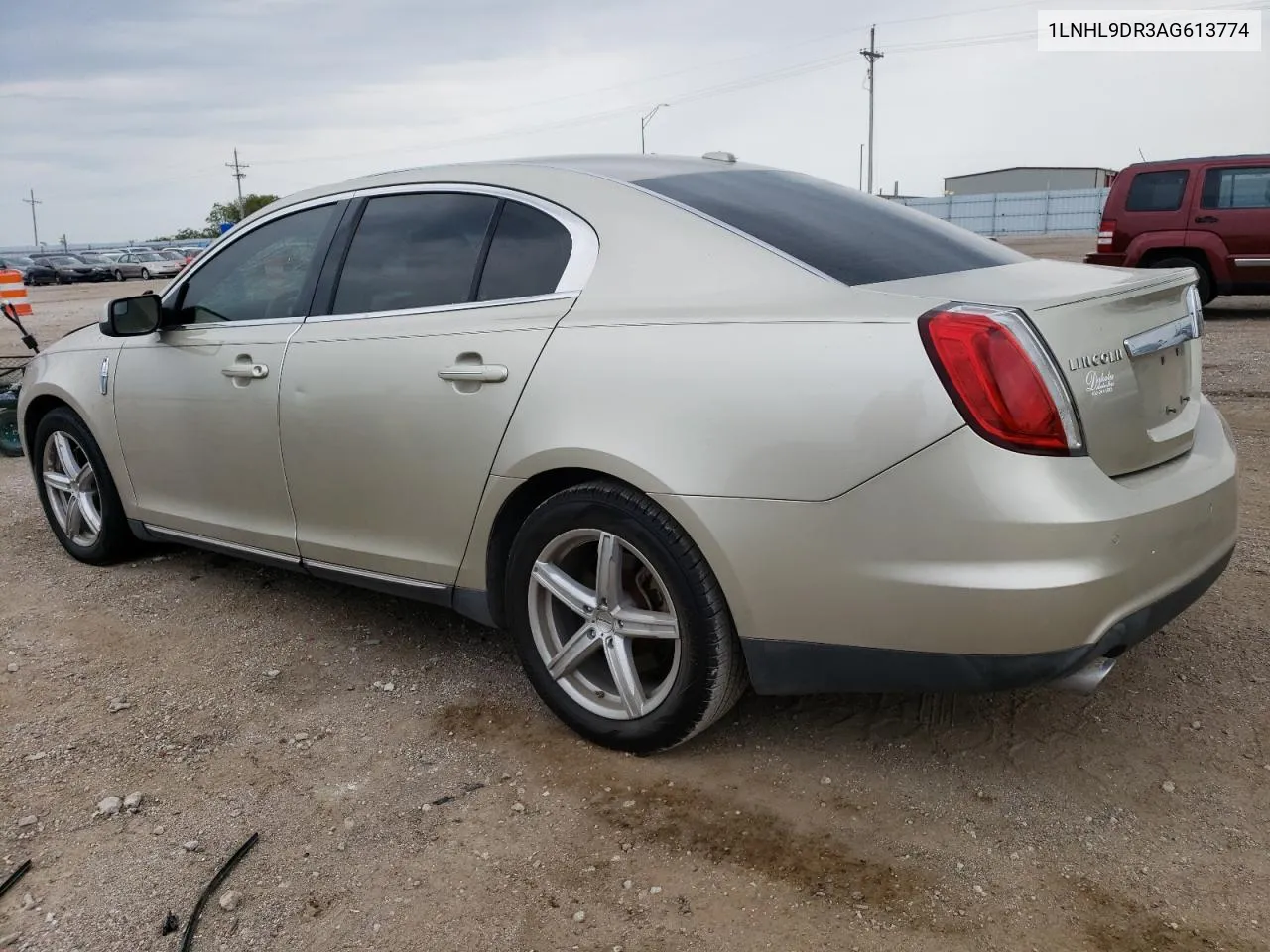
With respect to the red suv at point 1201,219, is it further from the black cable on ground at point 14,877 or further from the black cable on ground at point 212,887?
the black cable on ground at point 14,877

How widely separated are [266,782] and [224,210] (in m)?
92.7

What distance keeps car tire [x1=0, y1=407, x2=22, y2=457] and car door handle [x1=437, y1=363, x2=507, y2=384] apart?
5.92 m

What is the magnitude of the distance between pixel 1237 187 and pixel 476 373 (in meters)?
11.4

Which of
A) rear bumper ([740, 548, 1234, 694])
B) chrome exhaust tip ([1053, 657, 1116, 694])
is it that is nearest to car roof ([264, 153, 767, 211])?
rear bumper ([740, 548, 1234, 694])

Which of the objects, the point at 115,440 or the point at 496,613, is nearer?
the point at 496,613

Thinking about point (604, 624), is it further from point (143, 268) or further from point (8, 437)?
point (143, 268)

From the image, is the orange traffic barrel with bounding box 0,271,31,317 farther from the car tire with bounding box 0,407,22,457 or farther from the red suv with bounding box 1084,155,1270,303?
the red suv with bounding box 1084,155,1270,303

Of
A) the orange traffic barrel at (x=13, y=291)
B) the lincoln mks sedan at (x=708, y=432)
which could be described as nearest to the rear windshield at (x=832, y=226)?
the lincoln mks sedan at (x=708, y=432)

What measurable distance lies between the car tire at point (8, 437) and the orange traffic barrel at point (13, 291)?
415 centimetres

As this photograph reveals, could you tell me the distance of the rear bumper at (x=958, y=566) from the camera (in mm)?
2299

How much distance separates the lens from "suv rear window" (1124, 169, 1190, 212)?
11922 mm

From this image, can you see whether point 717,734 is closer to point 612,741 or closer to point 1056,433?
point 612,741

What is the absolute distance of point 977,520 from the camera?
7.55 ft

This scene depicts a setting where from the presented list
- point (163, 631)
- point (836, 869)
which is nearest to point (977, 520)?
point (836, 869)
